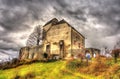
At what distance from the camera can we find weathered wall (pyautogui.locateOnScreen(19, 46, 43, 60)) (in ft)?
245

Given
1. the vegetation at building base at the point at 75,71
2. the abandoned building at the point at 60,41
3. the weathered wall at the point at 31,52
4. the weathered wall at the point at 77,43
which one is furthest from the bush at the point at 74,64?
the weathered wall at the point at 31,52

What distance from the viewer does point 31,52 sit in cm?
7825

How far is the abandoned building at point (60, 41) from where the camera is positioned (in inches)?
2667

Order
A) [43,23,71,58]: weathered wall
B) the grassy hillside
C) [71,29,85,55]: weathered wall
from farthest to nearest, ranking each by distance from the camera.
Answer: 1. [43,23,71,58]: weathered wall
2. [71,29,85,55]: weathered wall
3. the grassy hillside

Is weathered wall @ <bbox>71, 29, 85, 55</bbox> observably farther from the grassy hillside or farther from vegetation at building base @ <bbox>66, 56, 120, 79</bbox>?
the grassy hillside

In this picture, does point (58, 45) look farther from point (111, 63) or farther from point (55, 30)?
point (111, 63)

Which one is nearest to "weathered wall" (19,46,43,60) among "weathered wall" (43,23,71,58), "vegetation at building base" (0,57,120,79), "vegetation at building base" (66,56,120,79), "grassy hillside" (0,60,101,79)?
"weathered wall" (43,23,71,58)

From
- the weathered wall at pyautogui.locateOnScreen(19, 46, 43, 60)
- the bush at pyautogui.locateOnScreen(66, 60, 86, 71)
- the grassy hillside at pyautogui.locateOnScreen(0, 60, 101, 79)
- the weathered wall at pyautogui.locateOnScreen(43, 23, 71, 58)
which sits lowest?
the grassy hillside at pyautogui.locateOnScreen(0, 60, 101, 79)

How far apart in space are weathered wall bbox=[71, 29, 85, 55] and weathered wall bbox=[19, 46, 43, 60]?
11.9 m

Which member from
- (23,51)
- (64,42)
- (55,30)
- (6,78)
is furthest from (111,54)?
(23,51)

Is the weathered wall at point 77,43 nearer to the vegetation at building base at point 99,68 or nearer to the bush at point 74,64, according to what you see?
the bush at point 74,64

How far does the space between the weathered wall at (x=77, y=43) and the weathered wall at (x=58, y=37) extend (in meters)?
1.52

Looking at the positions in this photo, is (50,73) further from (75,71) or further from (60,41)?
(60,41)

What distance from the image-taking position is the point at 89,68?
1575 inches
